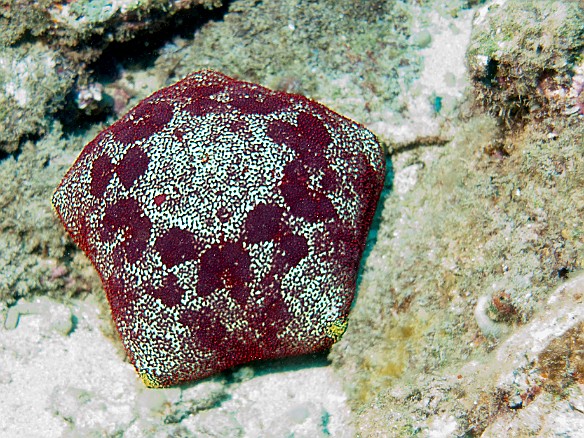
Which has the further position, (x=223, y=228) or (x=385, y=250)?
(x=385, y=250)

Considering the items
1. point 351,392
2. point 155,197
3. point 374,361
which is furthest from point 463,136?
point 155,197

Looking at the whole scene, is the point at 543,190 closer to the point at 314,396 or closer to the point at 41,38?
the point at 314,396

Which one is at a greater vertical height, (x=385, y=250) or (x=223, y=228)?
(x=223, y=228)

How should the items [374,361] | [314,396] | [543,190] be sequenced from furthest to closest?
[314,396] < [374,361] < [543,190]

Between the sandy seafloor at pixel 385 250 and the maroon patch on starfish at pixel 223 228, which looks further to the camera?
the maroon patch on starfish at pixel 223 228
